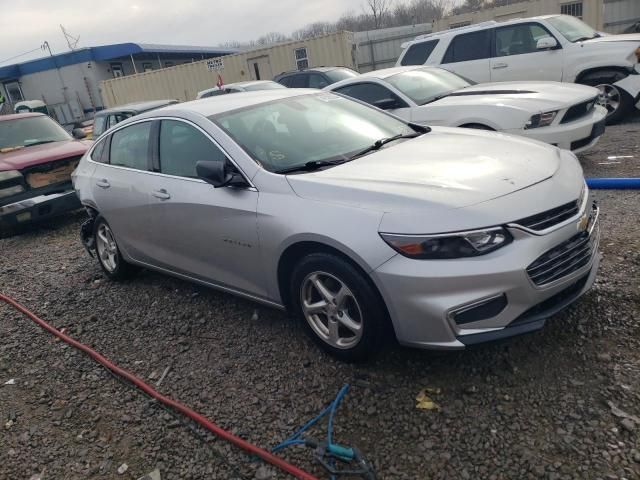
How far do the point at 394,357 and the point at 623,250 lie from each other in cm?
210

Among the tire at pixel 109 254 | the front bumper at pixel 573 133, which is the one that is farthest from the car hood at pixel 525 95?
the tire at pixel 109 254

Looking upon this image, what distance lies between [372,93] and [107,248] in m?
4.14

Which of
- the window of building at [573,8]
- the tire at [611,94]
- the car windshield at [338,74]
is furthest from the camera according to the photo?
the window of building at [573,8]

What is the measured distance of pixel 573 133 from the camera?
585 centimetres

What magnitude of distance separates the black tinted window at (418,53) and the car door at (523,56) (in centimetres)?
116

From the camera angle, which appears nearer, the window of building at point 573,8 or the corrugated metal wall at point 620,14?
the window of building at point 573,8

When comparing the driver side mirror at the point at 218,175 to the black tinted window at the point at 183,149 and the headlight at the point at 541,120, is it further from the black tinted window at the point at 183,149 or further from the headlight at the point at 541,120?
the headlight at the point at 541,120

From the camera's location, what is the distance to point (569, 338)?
9.89ft

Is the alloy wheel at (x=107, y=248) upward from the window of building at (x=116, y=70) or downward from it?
downward

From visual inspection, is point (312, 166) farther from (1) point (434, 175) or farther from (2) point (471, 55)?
(2) point (471, 55)

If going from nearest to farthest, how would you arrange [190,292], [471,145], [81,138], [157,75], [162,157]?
[471,145], [162,157], [190,292], [81,138], [157,75]

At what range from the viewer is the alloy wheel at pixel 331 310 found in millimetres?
2961

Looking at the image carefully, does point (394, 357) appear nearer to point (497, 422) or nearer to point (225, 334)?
point (497, 422)

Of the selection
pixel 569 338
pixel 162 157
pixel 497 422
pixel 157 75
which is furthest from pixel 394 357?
pixel 157 75
